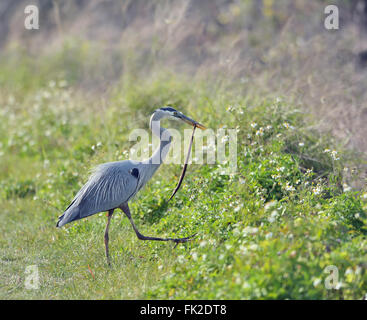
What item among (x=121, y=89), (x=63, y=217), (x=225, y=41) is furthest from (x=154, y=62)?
(x=63, y=217)

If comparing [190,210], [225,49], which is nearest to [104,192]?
[190,210]

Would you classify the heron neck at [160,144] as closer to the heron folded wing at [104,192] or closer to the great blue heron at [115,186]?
the great blue heron at [115,186]

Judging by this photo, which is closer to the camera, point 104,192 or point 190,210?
point 104,192

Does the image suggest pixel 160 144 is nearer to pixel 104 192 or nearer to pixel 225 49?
pixel 104 192

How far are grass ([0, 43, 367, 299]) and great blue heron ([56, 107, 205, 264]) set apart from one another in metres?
0.52

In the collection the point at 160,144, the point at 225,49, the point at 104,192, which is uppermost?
the point at 225,49

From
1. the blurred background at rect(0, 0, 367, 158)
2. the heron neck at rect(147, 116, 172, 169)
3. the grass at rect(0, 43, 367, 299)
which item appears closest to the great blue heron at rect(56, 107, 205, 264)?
the heron neck at rect(147, 116, 172, 169)

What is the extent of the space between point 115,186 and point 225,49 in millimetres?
4164

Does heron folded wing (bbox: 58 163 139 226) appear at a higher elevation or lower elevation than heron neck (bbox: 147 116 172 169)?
lower

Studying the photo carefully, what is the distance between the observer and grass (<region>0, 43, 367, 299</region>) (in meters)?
4.15

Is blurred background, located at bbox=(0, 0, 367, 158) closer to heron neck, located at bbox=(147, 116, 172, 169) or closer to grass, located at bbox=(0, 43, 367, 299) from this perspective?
grass, located at bbox=(0, 43, 367, 299)

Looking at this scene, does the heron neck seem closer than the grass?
No

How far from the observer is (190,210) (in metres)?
5.86

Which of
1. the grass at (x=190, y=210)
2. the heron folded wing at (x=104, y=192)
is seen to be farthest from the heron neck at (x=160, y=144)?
the grass at (x=190, y=210)
